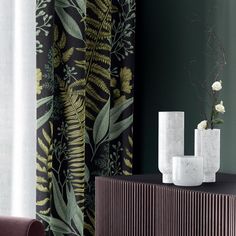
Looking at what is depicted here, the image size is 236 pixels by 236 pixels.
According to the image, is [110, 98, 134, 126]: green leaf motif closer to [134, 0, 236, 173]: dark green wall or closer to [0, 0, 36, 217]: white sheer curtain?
[134, 0, 236, 173]: dark green wall

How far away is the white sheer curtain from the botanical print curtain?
2.0 inches

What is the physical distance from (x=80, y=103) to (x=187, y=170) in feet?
Answer: 2.48

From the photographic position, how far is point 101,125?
2498 mm

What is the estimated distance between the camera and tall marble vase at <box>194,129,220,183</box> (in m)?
1.89

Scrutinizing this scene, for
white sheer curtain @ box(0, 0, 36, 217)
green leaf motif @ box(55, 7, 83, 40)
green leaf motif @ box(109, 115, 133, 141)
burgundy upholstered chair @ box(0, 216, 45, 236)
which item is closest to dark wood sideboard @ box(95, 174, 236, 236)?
burgundy upholstered chair @ box(0, 216, 45, 236)

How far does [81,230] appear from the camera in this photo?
2373 mm

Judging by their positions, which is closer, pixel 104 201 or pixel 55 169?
pixel 104 201

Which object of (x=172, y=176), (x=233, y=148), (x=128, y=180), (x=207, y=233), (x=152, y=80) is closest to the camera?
(x=207, y=233)

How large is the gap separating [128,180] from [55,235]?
1.84 ft

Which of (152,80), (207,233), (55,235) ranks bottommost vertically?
(55,235)

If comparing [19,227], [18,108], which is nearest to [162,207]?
[19,227]

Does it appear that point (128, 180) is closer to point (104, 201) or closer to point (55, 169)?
point (104, 201)

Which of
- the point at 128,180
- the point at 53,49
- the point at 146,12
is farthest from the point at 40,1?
the point at 128,180

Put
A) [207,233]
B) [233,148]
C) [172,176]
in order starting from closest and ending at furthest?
[207,233] < [172,176] < [233,148]
